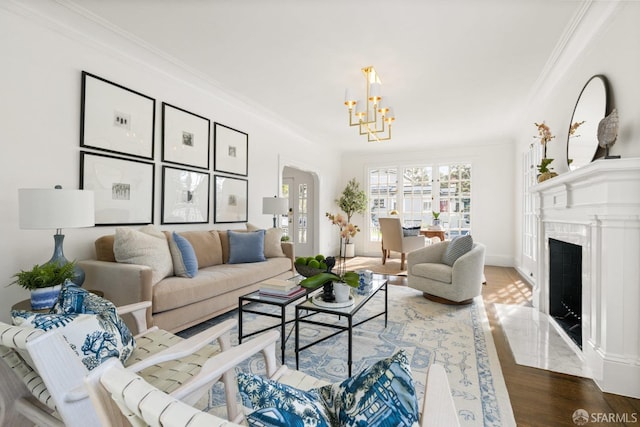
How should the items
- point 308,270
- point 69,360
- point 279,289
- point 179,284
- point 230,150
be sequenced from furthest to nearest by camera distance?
point 230,150, point 308,270, point 179,284, point 279,289, point 69,360

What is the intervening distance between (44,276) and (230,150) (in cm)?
270

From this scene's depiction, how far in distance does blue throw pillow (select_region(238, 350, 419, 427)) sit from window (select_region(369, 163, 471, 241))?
674 cm

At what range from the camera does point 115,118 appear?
9.36 feet

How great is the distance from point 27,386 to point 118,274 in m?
1.32

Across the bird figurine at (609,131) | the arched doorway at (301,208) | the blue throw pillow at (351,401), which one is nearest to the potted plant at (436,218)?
the arched doorway at (301,208)

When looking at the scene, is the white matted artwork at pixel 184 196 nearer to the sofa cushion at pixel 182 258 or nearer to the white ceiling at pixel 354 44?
the sofa cushion at pixel 182 258

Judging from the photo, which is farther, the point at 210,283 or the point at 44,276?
the point at 210,283

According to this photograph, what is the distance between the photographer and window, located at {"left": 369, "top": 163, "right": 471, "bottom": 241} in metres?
6.80

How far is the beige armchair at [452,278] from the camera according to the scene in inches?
135

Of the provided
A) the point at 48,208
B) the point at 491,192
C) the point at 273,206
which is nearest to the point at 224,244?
the point at 273,206

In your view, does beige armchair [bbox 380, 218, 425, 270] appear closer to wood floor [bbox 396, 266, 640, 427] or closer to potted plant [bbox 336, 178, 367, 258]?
potted plant [bbox 336, 178, 367, 258]

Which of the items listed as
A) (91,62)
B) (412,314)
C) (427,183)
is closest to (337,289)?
(412,314)

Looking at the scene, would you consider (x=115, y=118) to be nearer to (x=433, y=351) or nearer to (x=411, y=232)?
(x=433, y=351)

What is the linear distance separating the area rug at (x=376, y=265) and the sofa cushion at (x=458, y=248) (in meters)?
1.63
